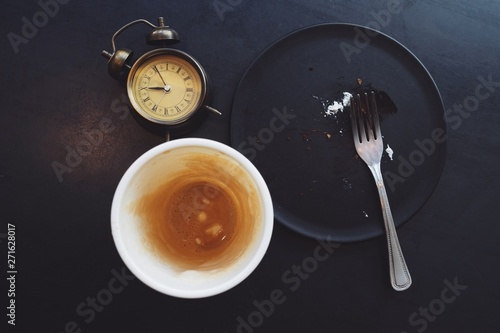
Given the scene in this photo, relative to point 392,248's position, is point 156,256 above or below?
above

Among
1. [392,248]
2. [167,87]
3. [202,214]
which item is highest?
[167,87]

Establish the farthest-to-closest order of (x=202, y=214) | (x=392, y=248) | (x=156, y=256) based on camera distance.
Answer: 1. (x=392, y=248)
2. (x=202, y=214)
3. (x=156, y=256)

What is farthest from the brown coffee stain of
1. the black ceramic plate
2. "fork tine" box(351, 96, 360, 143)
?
"fork tine" box(351, 96, 360, 143)

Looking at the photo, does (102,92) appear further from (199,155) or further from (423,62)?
(423,62)

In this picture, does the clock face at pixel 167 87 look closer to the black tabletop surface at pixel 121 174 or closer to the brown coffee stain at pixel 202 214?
the black tabletop surface at pixel 121 174

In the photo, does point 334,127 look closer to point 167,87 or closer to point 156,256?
point 167,87

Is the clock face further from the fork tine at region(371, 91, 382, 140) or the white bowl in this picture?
the fork tine at region(371, 91, 382, 140)

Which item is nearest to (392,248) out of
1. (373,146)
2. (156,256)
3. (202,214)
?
(373,146)

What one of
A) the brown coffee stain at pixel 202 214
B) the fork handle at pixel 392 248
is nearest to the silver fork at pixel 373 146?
the fork handle at pixel 392 248
